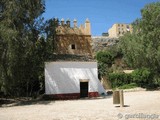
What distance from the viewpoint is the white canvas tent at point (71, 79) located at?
101 ft

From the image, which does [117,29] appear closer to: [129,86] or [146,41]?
[129,86]

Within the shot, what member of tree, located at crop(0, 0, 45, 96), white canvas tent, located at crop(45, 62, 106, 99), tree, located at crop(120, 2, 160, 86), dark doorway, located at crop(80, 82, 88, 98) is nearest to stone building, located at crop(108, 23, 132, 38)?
tree, located at crop(120, 2, 160, 86)

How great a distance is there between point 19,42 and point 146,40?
19.0 metres

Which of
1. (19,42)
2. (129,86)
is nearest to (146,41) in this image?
(129,86)

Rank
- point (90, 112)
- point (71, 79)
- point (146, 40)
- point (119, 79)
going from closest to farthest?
point (90, 112) → point (71, 79) → point (146, 40) → point (119, 79)

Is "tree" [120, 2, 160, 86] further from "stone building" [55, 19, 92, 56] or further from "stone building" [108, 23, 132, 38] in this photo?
"stone building" [108, 23, 132, 38]

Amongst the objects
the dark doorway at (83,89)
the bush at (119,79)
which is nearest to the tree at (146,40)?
the bush at (119,79)

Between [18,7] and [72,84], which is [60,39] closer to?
[72,84]

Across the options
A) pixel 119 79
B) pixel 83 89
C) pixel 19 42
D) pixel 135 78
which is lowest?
pixel 83 89

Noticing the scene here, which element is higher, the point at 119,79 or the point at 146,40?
the point at 146,40

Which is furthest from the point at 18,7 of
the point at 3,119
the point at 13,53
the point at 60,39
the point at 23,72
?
the point at 60,39

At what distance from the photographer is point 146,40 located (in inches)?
1540

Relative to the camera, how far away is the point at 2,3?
26.6 metres

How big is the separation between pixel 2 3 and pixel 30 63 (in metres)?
5.95
